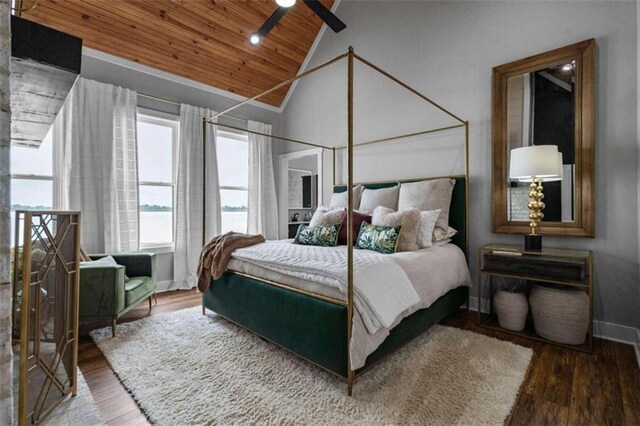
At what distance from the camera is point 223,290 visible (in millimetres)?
2670

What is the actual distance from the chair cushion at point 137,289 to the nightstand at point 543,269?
3.06 meters

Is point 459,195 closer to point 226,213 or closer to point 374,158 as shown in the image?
point 374,158

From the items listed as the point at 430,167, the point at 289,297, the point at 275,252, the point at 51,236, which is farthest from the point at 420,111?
the point at 51,236

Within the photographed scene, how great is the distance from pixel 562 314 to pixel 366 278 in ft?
5.48

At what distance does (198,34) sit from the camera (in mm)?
3705

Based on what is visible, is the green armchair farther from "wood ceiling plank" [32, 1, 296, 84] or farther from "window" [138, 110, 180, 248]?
"wood ceiling plank" [32, 1, 296, 84]

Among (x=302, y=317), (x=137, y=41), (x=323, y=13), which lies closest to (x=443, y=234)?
(x=302, y=317)

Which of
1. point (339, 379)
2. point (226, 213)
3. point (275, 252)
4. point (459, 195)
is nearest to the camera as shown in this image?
point (339, 379)

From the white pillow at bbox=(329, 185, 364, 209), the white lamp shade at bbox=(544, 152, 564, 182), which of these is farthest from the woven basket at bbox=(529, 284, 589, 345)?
the white pillow at bbox=(329, 185, 364, 209)

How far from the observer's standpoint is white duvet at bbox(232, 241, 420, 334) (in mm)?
1749

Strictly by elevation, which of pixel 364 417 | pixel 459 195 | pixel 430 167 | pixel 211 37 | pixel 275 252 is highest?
pixel 211 37

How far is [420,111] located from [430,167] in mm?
671

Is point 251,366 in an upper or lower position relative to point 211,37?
lower

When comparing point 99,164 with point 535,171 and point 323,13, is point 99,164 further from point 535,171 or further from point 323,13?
point 535,171
